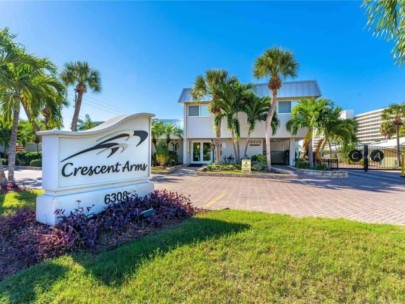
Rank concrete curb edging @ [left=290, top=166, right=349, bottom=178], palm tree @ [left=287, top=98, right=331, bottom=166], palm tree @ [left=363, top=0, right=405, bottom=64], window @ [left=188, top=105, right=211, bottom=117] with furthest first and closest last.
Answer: window @ [left=188, top=105, right=211, bottom=117] < palm tree @ [left=287, top=98, right=331, bottom=166] < concrete curb edging @ [left=290, top=166, right=349, bottom=178] < palm tree @ [left=363, top=0, right=405, bottom=64]

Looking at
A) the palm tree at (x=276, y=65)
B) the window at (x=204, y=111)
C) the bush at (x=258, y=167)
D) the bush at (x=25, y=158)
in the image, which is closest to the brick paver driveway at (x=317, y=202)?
the bush at (x=258, y=167)

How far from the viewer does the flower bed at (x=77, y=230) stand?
3.29 m

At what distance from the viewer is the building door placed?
22375 mm

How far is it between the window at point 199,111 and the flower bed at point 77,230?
1634 centimetres

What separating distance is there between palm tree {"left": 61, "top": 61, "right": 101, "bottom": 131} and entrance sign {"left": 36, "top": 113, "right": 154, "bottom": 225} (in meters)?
14.1

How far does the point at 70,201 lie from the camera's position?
4.18 metres

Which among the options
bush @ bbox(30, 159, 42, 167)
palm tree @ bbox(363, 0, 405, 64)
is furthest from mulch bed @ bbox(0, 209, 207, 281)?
bush @ bbox(30, 159, 42, 167)

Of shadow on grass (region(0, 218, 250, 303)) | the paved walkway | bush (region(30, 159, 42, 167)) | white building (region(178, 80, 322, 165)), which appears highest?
white building (region(178, 80, 322, 165))

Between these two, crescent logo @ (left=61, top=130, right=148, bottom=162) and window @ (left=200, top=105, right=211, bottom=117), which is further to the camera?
window @ (left=200, top=105, right=211, bottom=117)

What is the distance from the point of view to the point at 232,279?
2809 millimetres

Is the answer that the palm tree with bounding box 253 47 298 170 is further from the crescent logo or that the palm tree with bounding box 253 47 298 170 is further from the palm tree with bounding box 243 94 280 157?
the crescent logo

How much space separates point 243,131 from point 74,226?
1794 cm

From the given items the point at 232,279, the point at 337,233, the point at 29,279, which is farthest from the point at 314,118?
the point at 29,279

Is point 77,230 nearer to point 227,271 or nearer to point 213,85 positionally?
point 227,271
